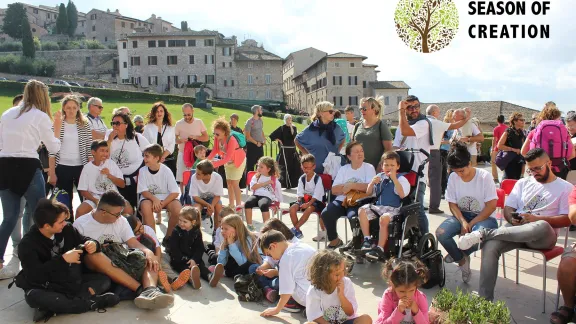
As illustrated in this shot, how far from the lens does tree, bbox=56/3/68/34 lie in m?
109

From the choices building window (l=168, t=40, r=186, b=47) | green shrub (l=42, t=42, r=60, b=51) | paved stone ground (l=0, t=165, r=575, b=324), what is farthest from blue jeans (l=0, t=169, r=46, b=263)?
green shrub (l=42, t=42, r=60, b=51)

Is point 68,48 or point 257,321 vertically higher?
point 68,48

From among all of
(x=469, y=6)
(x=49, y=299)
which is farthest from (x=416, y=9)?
(x=49, y=299)

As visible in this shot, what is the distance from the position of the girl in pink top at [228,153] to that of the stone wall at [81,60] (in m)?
89.4

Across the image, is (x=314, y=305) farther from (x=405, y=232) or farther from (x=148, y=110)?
(x=148, y=110)

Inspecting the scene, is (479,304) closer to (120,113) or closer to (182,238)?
(182,238)

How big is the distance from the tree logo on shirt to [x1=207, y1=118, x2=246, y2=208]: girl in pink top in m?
4.44

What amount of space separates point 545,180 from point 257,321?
3.20 metres

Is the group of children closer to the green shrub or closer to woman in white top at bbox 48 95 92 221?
woman in white top at bbox 48 95 92 221

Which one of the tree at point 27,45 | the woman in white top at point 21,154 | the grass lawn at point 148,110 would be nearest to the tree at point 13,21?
the tree at point 27,45

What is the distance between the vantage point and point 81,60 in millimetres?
91812

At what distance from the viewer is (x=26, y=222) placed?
19.8ft

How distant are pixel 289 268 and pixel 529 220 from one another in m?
2.37

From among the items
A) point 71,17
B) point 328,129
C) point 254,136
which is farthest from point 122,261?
point 71,17
